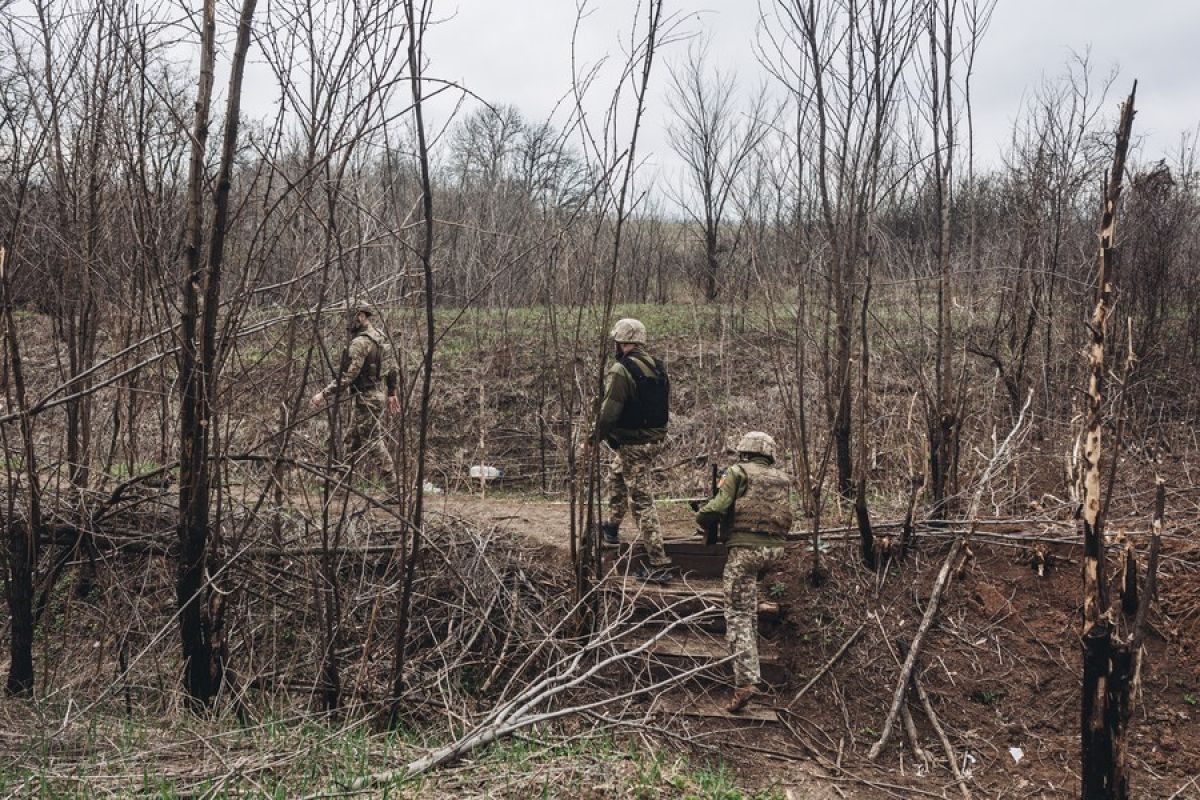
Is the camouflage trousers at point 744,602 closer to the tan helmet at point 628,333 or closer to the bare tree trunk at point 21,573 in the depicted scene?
the tan helmet at point 628,333

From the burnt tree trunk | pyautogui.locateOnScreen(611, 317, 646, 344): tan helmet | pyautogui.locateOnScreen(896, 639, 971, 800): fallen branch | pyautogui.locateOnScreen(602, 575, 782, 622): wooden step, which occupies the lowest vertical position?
pyautogui.locateOnScreen(896, 639, 971, 800): fallen branch

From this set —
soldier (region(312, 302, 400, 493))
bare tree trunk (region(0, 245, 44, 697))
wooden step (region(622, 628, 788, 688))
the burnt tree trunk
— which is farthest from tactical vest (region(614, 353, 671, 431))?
bare tree trunk (region(0, 245, 44, 697))

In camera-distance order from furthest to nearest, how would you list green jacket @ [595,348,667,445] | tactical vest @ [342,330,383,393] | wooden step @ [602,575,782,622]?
tactical vest @ [342,330,383,393], wooden step @ [602,575,782,622], green jacket @ [595,348,667,445]

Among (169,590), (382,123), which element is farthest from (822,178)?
(169,590)

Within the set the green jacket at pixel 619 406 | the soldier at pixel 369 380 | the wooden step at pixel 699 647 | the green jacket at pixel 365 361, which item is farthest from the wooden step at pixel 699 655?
the green jacket at pixel 365 361

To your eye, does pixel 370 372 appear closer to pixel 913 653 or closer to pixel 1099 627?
pixel 913 653

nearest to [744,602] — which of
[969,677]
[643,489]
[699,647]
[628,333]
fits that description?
[699,647]

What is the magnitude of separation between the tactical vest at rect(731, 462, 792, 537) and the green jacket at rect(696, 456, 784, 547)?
0.09 ft

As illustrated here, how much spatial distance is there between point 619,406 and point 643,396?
210mm

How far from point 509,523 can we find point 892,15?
5537 mm

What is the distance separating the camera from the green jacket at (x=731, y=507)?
20.4ft

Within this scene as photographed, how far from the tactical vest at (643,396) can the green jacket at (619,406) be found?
27 mm

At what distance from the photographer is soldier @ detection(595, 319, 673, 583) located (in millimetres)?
6820

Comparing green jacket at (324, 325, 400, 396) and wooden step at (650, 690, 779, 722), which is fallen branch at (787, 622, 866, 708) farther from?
green jacket at (324, 325, 400, 396)
